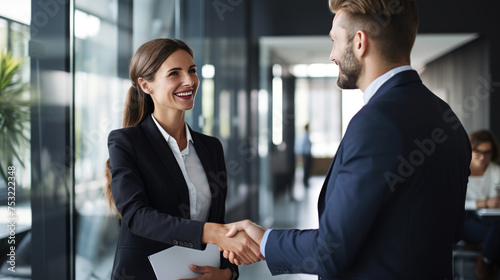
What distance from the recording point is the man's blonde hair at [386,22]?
4.97 feet

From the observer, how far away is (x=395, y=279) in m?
1.36

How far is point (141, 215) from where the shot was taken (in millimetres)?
1679

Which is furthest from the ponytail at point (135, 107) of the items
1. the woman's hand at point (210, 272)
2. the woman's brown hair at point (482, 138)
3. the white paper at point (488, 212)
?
the woman's brown hair at point (482, 138)

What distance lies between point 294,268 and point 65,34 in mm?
1682

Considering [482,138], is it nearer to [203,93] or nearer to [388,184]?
[203,93]

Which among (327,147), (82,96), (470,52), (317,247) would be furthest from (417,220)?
(327,147)

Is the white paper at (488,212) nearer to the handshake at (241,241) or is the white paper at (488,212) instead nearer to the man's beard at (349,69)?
the handshake at (241,241)

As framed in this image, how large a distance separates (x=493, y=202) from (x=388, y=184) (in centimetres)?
412

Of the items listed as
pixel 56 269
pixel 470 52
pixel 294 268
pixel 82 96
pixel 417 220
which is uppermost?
pixel 470 52

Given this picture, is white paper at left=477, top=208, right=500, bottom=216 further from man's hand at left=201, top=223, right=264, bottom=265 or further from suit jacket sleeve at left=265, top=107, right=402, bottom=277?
suit jacket sleeve at left=265, top=107, right=402, bottom=277

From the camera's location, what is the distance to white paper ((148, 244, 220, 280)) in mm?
1728

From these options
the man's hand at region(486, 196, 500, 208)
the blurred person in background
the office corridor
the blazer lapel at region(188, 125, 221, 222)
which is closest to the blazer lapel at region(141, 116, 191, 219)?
the blazer lapel at region(188, 125, 221, 222)

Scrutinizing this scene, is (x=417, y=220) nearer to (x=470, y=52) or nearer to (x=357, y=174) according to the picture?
(x=357, y=174)

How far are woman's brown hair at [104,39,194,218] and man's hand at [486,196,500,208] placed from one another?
395cm
